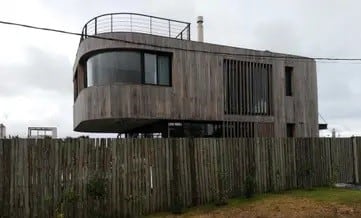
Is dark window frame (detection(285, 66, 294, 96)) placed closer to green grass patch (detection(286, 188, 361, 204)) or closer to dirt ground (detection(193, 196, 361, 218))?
green grass patch (detection(286, 188, 361, 204))

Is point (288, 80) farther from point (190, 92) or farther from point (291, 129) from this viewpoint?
point (190, 92)

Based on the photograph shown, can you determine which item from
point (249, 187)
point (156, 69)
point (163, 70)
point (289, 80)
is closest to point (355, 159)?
point (249, 187)

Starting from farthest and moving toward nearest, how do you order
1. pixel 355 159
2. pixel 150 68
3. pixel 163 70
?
pixel 163 70 < pixel 150 68 < pixel 355 159

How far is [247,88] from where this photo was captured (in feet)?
73.8

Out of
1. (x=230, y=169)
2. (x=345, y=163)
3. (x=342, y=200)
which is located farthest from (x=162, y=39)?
(x=342, y=200)

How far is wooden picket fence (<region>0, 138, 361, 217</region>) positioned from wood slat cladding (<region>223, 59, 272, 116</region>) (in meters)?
5.63

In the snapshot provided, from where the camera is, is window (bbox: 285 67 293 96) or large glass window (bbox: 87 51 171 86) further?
window (bbox: 285 67 293 96)

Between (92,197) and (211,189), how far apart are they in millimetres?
3792

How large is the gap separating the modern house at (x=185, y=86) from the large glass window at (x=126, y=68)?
41 mm

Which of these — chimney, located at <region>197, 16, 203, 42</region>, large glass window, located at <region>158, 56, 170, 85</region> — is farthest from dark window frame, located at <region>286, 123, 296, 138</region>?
large glass window, located at <region>158, 56, 170, 85</region>

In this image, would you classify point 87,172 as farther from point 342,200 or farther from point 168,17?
point 168,17

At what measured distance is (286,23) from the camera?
2144 centimetres

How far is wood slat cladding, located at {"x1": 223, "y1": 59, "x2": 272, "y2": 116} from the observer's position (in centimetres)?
2195

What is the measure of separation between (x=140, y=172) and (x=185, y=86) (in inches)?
308
